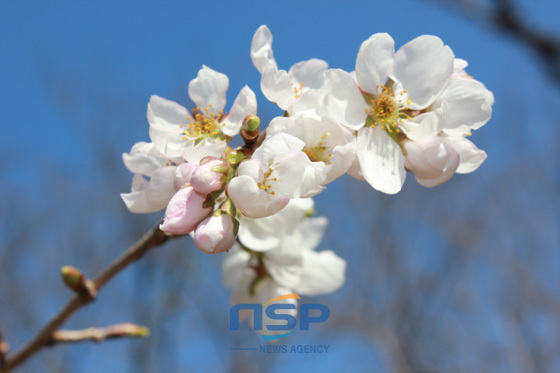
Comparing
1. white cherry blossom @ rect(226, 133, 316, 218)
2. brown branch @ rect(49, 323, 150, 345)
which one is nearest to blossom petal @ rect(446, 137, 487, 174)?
white cherry blossom @ rect(226, 133, 316, 218)

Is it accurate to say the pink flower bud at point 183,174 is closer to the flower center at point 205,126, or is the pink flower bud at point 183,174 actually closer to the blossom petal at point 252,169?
the blossom petal at point 252,169

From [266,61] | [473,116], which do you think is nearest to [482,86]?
[473,116]

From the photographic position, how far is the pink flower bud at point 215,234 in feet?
2.18

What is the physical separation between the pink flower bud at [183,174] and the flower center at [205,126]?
0.20 metres

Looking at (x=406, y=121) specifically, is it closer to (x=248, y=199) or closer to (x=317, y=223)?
(x=248, y=199)

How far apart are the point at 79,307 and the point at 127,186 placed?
6.68 m

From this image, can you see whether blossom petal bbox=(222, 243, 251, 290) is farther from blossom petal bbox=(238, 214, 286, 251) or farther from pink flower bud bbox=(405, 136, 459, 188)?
pink flower bud bbox=(405, 136, 459, 188)

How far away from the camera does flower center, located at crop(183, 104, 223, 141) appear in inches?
36.4

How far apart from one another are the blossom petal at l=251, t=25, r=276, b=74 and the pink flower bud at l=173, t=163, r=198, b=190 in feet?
0.83

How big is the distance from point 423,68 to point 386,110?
0.10 m

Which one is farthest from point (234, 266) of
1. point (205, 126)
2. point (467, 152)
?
point (467, 152)

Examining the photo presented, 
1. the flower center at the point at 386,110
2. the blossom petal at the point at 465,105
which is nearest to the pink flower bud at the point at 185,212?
the flower center at the point at 386,110

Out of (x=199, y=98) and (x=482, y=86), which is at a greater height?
(x=482, y=86)

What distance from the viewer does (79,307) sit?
106 centimetres
